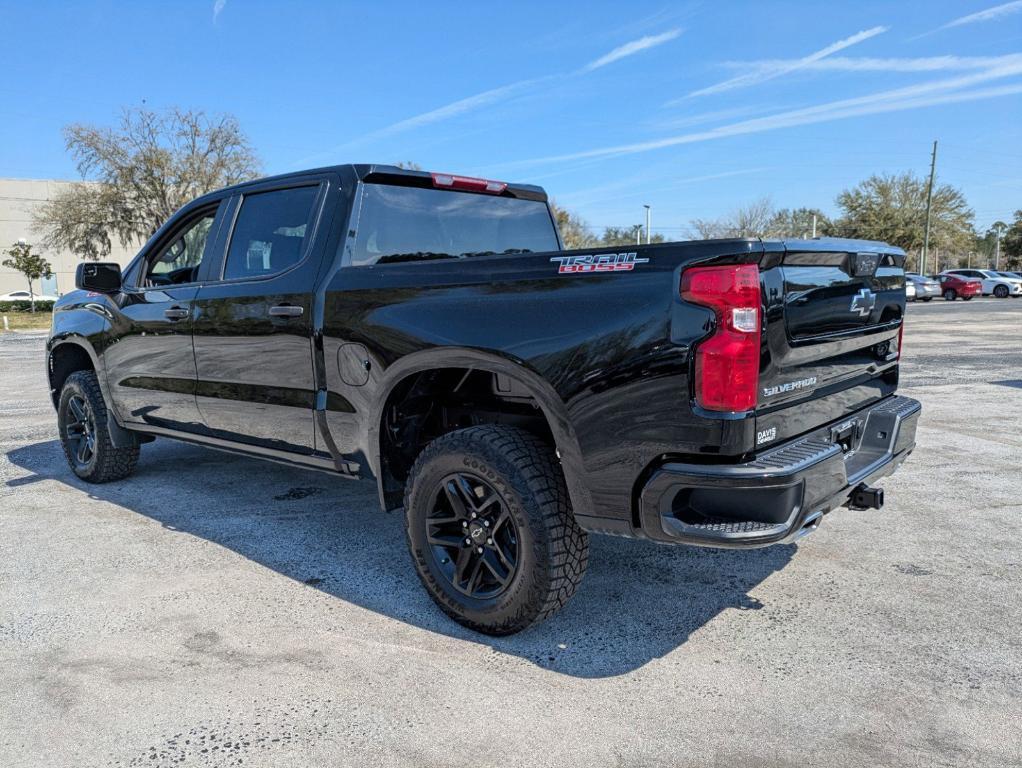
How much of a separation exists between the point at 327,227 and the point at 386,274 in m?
0.59

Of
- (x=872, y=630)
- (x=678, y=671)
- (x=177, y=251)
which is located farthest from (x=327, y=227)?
(x=872, y=630)

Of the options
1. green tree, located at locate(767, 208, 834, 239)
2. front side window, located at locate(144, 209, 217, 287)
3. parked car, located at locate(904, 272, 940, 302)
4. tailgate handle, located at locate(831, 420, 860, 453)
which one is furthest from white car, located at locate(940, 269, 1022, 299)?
front side window, located at locate(144, 209, 217, 287)

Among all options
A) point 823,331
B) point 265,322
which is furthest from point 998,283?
point 265,322

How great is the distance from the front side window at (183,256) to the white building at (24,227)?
202 feet

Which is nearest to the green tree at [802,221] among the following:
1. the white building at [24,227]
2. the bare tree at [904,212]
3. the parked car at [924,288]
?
the bare tree at [904,212]

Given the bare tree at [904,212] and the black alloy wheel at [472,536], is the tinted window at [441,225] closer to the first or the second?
the black alloy wheel at [472,536]

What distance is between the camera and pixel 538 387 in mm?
2818

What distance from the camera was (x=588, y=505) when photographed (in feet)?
9.10

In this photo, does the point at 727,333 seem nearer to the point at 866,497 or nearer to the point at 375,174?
the point at 866,497

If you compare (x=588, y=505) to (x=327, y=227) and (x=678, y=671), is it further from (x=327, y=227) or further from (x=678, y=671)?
(x=327, y=227)

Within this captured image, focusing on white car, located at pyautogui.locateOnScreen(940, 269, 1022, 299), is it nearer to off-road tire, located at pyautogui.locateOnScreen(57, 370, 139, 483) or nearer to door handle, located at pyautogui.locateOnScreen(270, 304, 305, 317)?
off-road tire, located at pyautogui.locateOnScreen(57, 370, 139, 483)

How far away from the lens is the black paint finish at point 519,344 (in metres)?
2.52

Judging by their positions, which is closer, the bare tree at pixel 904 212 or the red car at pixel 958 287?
the red car at pixel 958 287

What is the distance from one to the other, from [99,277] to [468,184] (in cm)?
255
